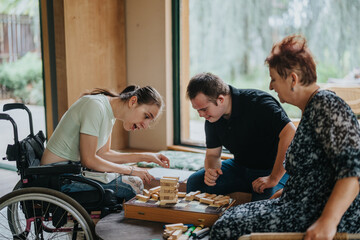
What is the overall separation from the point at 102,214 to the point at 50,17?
2.25 metres

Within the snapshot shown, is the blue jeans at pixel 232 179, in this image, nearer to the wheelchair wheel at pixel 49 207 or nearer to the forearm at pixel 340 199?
the wheelchair wheel at pixel 49 207

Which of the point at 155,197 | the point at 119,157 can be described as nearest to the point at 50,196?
the point at 155,197

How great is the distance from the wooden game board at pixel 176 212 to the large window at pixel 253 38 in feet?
5.84

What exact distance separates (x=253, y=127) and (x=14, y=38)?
3535 mm

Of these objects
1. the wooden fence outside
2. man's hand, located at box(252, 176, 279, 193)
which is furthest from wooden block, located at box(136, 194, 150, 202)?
the wooden fence outside

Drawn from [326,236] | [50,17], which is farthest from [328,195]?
[50,17]

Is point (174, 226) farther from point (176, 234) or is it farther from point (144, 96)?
point (144, 96)

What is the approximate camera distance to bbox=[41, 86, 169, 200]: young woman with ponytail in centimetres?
229

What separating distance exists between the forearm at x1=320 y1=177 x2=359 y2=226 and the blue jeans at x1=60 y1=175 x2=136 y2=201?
4.05ft

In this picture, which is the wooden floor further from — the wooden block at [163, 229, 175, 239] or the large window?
the wooden block at [163, 229, 175, 239]

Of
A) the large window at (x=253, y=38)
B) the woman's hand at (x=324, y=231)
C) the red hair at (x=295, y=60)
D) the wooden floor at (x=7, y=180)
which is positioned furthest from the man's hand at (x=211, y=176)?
the wooden floor at (x=7, y=180)

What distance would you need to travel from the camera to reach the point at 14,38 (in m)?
4.79

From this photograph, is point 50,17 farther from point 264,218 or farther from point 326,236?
point 326,236

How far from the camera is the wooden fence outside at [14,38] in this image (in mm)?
4625
